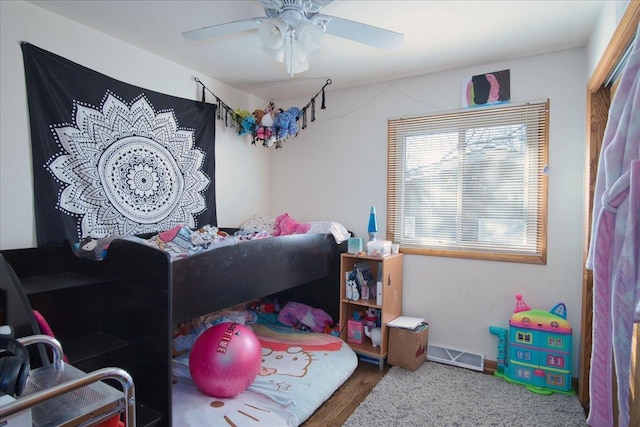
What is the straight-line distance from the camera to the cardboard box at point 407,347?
262 cm

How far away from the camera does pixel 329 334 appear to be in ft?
9.82

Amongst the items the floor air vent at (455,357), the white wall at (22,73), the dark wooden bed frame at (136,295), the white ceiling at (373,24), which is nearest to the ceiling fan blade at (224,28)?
the white ceiling at (373,24)

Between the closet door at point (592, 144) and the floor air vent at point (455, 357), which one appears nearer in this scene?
the closet door at point (592, 144)

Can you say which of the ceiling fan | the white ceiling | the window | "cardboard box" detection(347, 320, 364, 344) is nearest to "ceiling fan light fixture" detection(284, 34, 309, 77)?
the ceiling fan

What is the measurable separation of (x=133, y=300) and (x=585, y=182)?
107 inches

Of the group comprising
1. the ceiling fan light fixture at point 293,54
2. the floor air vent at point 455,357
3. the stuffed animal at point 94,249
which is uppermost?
the ceiling fan light fixture at point 293,54

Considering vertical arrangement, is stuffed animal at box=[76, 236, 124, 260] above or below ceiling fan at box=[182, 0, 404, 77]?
below

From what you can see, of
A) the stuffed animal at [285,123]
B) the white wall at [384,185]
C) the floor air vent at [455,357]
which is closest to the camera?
the white wall at [384,185]

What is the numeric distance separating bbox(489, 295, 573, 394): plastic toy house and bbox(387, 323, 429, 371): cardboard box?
58 centimetres

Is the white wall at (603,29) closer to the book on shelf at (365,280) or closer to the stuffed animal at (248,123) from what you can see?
the book on shelf at (365,280)

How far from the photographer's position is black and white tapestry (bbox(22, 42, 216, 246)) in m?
1.99

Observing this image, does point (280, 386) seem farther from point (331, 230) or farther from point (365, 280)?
point (331, 230)

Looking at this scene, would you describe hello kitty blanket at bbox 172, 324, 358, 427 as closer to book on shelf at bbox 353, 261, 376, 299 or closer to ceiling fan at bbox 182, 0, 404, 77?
book on shelf at bbox 353, 261, 376, 299

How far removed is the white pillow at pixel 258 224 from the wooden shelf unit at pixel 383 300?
767mm
